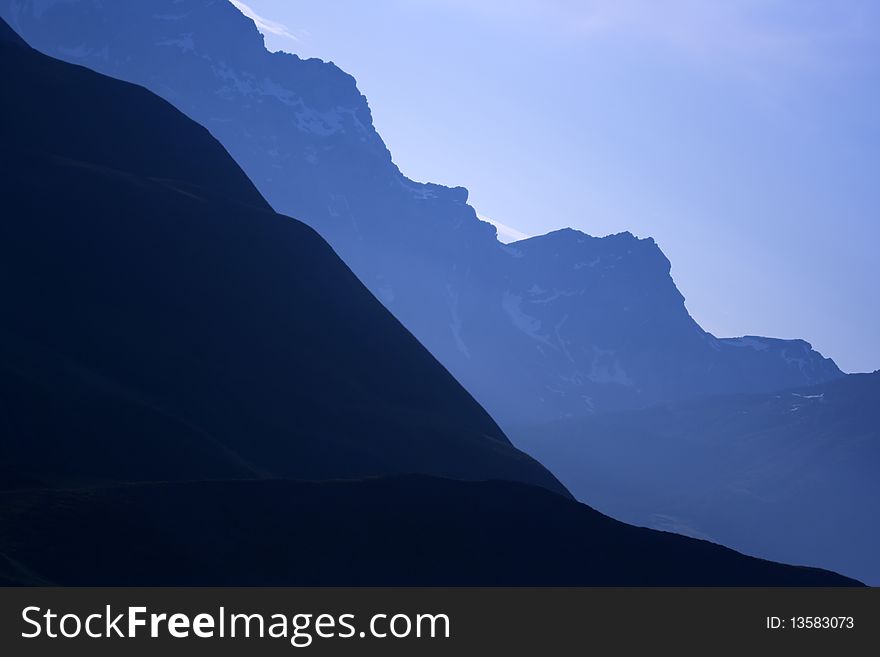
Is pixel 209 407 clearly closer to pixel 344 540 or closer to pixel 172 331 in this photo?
pixel 172 331

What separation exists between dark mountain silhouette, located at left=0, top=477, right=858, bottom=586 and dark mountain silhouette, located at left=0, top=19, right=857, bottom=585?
0.18m

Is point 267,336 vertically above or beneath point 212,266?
beneath

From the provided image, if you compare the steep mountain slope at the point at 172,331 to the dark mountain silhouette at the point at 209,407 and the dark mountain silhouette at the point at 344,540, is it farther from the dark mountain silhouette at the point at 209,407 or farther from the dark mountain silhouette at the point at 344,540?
the dark mountain silhouette at the point at 344,540

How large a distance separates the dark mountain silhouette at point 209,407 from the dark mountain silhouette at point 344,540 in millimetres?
184

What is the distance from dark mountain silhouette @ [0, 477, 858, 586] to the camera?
64.3 metres

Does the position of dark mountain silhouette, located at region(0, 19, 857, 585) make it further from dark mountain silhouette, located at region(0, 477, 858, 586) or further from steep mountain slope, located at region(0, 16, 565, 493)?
steep mountain slope, located at region(0, 16, 565, 493)

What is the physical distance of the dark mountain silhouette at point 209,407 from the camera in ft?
234

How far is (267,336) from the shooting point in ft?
469

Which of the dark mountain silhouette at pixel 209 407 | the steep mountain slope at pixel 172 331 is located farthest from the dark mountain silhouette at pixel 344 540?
the steep mountain slope at pixel 172 331

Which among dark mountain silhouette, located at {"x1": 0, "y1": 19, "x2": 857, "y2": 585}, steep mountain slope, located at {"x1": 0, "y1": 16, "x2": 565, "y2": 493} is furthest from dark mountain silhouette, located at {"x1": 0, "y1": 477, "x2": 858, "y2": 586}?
steep mountain slope, located at {"x1": 0, "y1": 16, "x2": 565, "y2": 493}
